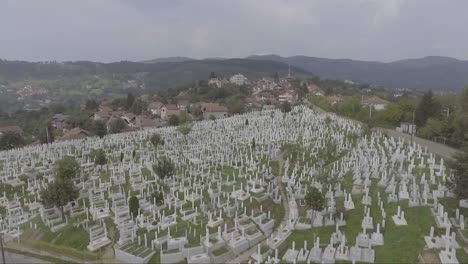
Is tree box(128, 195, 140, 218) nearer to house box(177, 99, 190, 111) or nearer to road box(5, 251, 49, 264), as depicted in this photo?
road box(5, 251, 49, 264)

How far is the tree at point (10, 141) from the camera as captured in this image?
4581 cm

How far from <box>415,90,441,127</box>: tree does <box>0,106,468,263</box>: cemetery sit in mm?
13877

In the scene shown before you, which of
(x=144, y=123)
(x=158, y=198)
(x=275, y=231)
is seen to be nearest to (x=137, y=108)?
(x=144, y=123)

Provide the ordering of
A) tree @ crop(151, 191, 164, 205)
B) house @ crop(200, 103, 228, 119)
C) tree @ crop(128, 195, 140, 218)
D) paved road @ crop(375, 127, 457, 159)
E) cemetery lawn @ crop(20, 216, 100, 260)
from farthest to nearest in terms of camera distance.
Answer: house @ crop(200, 103, 228, 119) → paved road @ crop(375, 127, 457, 159) → tree @ crop(151, 191, 164, 205) → tree @ crop(128, 195, 140, 218) → cemetery lawn @ crop(20, 216, 100, 260)

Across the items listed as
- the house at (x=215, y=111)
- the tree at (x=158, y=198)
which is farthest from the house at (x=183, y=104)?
the tree at (x=158, y=198)

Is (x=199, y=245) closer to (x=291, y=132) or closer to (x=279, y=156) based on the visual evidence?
(x=279, y=156)

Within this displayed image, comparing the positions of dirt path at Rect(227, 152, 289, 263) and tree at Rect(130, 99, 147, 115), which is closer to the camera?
dirt path at Rect(227, 152, 289, 263)

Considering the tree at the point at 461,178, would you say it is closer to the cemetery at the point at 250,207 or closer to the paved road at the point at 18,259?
the cemetery at the point at 250,207

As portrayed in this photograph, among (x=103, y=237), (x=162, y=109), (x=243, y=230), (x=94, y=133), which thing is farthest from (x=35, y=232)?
(x=162, y=109)

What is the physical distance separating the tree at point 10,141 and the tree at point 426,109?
55.0 m

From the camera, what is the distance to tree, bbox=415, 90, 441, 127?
42.2m

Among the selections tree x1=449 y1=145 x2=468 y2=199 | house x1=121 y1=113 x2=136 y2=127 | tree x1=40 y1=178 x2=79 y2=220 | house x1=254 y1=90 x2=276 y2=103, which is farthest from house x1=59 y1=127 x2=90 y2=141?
house x1=254 y1=90 x2=276 y2=103

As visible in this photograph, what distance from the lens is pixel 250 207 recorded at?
19.9 meters

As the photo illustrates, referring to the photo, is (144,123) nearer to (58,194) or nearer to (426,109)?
(58,194)
